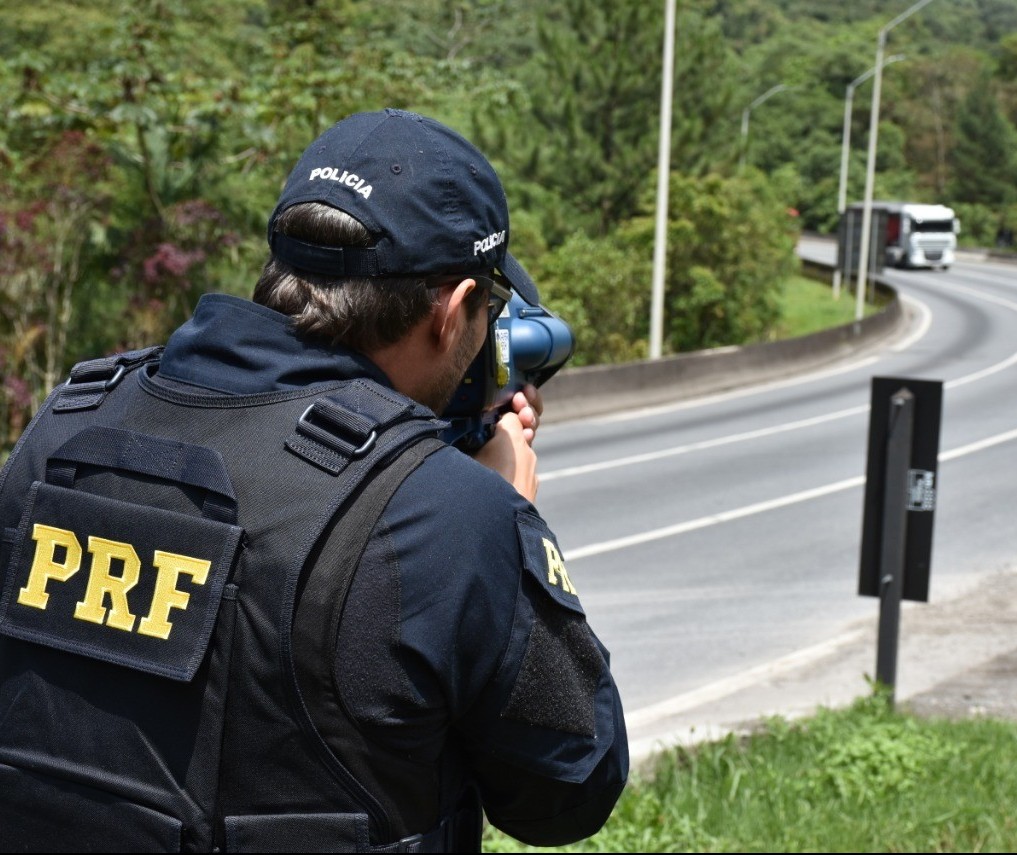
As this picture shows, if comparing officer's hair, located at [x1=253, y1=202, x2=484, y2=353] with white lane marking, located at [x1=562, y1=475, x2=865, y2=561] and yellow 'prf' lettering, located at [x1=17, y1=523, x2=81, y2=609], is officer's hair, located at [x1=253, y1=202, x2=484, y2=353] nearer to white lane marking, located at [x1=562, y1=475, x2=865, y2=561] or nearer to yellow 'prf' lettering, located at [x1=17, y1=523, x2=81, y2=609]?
yellow 'prf' lettering, located at [x1=17, y1=523, x2=81, y2=609]

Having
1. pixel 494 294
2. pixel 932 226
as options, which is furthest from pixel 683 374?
pixel 932 226

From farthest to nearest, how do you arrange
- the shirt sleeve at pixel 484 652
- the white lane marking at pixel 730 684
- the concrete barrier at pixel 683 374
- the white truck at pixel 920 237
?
1. the white truck at pixel 920 237
2. the concrete barrier at pixel 683 374
3. the white lane marking at pixel 730 684
4. the shirt sleeve at pixel 484 652

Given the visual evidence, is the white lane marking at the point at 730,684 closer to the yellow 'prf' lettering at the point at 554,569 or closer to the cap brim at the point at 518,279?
the cap brim at the point at 518,279

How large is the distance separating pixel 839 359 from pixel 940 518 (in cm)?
1461

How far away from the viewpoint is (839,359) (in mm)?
25422

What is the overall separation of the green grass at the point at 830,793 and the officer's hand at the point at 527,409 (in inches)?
92.7

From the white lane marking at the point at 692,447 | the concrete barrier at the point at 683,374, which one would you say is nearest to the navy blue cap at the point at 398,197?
the white lane marking at the point at 692,447

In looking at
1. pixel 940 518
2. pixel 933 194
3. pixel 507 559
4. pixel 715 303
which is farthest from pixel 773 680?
pixel 933 194

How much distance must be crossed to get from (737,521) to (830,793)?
646 centimetres

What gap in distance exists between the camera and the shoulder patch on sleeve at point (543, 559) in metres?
1.69

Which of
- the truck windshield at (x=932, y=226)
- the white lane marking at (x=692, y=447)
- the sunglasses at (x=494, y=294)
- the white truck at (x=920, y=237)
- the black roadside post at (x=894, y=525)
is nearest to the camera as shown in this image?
the sunglasses at (x=494, y=294)

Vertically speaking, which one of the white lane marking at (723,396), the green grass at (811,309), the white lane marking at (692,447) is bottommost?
the green grass at (811,309)

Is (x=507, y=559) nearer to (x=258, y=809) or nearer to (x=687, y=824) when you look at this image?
(x=258, y=809)

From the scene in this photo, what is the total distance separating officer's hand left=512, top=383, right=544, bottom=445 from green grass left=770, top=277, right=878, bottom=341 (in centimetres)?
3006
